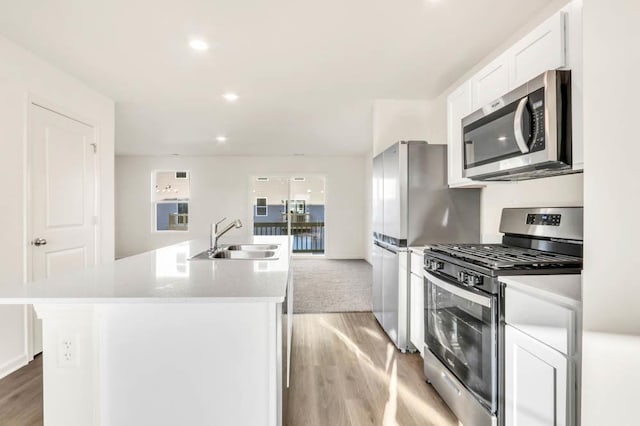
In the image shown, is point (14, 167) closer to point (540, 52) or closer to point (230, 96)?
point (230, 96)

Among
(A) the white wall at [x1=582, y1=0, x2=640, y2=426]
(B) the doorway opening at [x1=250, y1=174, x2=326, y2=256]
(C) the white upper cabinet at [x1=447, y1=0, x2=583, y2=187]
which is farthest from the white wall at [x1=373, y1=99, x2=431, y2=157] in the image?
(B) the doorway opening at [x1=250, y1=174, x2=326, y2=256]

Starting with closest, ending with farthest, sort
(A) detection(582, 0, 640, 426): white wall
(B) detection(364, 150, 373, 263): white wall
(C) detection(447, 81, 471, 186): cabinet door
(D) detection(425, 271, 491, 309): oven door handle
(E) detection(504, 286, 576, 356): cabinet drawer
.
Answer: (A) detection(582, 0, 640, 426): white wall → (E) detection(504, 286, 576, 356): cabinet drawer → (D) detection(425, 271, 491, 309): oven door handle → (C) detection(447, 81, 471, 186): cabinet door → (B) detection(364, 150, 373, 263): white wall

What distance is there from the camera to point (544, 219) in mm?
1960

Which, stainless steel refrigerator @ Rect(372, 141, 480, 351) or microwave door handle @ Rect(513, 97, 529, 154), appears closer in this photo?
microwave door handle @ Rect(513, 97, 529, 154)

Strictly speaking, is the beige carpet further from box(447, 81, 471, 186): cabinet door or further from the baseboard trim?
the baseboard trim

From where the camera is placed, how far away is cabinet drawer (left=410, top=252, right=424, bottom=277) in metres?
2.57

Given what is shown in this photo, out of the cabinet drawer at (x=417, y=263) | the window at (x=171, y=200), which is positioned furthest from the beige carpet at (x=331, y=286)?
the window at (x=171, y=200)

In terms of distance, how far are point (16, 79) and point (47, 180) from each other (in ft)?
2.63

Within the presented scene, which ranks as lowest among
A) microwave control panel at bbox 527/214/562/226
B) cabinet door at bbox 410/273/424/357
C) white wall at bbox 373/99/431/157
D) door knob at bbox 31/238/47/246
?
cabinet door at bbox 410/273/424/357

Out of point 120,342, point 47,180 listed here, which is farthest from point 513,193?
point 47,180

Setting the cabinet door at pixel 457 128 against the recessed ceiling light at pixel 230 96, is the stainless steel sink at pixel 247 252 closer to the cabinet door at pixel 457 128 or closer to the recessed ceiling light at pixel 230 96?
the cabinet door at pixel 457 128

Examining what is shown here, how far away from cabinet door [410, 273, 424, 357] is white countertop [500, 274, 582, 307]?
113 centimetres

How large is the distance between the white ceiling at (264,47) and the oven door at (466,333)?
172 cm

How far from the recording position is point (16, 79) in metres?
2.60
